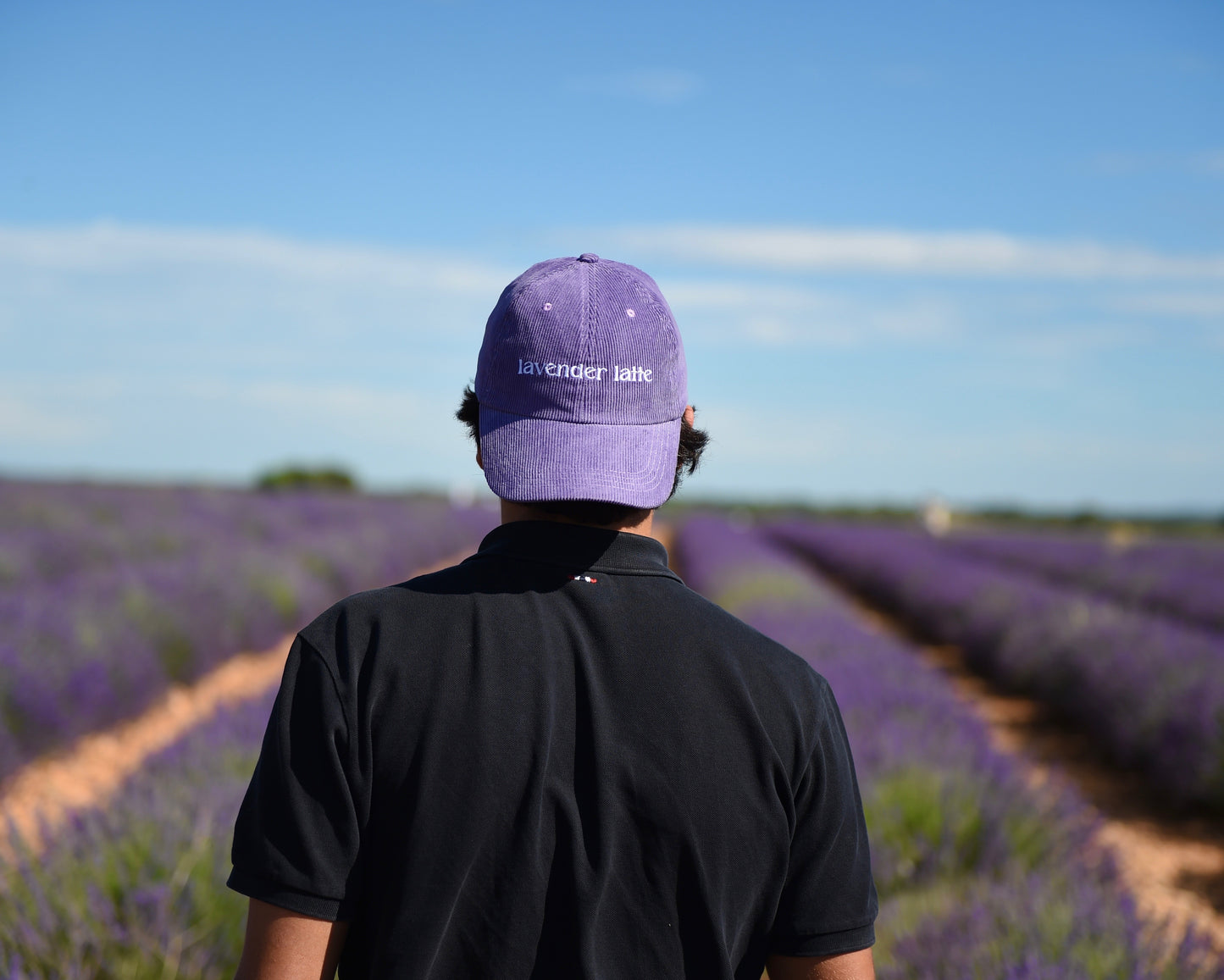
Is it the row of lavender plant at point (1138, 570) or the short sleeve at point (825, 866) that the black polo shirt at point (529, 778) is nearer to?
the short sleeve at point (825, 866)

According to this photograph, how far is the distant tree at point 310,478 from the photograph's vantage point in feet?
178

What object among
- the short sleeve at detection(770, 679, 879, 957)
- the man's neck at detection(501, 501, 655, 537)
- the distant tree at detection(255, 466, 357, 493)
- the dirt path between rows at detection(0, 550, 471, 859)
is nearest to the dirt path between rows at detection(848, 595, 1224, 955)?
the short sleeve at detection(770, 679, 879, 957)

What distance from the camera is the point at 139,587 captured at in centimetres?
839

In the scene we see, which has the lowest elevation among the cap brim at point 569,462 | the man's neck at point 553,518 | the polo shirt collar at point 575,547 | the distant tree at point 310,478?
the distant tree at point 310,478

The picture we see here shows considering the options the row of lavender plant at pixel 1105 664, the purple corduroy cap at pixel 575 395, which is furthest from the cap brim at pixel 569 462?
the row of lavender plant at pixel 1105 664

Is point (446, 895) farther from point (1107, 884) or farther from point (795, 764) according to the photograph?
point (1107, 884)

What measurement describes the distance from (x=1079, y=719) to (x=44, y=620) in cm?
717

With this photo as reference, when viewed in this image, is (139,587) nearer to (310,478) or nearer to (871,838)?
(871,838)

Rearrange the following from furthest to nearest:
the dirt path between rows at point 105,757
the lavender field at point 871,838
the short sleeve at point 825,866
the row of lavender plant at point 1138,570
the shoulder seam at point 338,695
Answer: the row of lavender plant at point 1138,570, the dirt path between rows at point 105,757, the lavender field at point 871,838, the short sleeve at point 825,866, the shoulder seam at point 338,695

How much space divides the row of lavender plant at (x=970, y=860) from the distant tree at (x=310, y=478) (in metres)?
50.3

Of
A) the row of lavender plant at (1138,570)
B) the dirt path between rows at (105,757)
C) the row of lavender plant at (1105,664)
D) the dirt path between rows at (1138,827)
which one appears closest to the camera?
the dirt path between rows at (1138,827)

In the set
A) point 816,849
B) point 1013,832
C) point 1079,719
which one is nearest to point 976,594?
point 1079,719

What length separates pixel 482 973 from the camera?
3.62ft

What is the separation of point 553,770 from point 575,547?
0.25m
